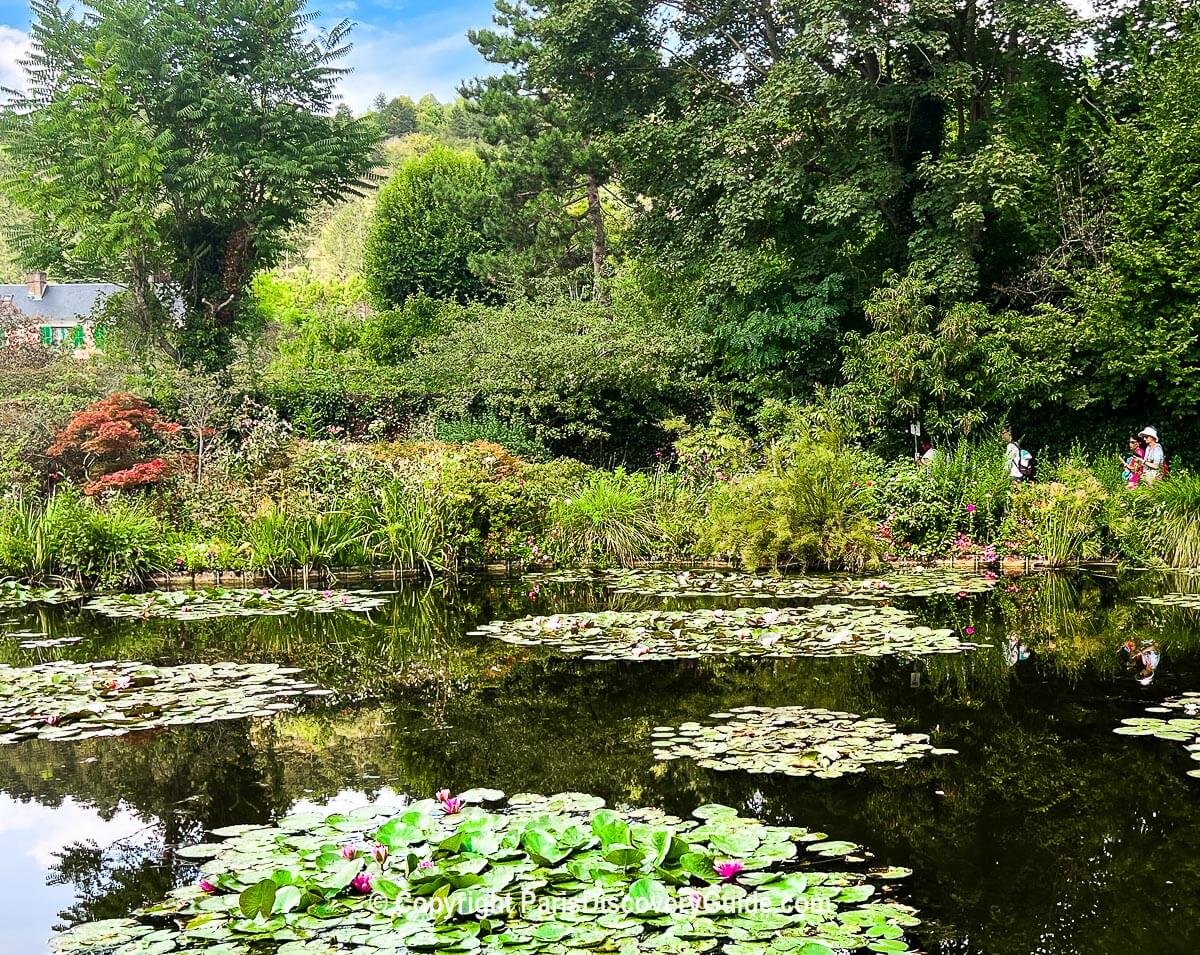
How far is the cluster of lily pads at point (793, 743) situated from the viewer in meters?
4.64

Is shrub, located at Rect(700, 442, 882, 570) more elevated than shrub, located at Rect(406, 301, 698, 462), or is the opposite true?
shrub, located at Rect(406, 301, 698, 462)

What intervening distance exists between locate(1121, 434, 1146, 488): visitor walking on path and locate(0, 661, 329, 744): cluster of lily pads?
33.8ft

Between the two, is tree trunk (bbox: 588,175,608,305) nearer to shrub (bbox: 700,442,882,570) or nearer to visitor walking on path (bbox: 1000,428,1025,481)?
visitor walking on path (bbox: 1000,428,1025,481)

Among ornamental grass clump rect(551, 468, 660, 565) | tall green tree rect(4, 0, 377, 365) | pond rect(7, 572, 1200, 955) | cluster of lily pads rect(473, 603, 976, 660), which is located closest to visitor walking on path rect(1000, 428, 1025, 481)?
ornamental grass clump rect(551, 468, 660, 565)

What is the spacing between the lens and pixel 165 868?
379 centimetres

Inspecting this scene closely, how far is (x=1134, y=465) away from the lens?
1311 cm

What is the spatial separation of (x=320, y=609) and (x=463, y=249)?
17397 millimetres

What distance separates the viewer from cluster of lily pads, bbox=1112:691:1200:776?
4879mm

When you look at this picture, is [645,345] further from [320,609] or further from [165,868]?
[165,868]

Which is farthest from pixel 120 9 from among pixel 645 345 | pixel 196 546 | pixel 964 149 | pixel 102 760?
pixel 102 760

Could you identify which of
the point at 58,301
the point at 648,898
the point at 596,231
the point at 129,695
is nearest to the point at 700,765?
the point at 648,898

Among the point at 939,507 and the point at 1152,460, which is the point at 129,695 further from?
the point at 1152,460

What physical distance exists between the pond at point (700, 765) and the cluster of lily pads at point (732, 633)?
0.52ft

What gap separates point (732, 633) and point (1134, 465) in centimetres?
830
